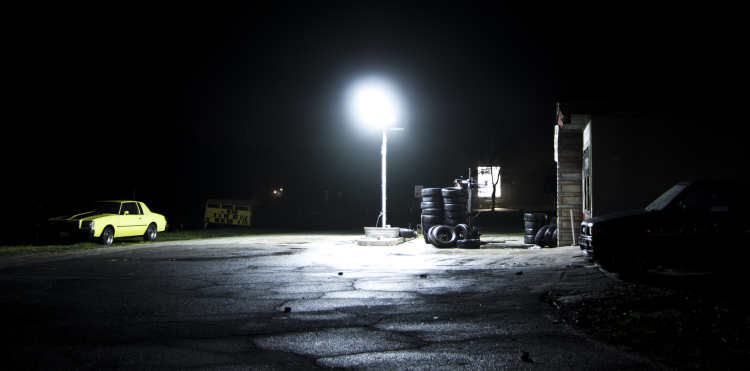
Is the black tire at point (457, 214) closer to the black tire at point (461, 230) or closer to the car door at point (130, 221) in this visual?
the black tire at point (461, 230)

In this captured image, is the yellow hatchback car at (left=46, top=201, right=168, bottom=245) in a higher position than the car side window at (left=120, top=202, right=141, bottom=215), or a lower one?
lower

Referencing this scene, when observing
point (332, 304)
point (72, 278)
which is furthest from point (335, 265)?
point (72, 278)

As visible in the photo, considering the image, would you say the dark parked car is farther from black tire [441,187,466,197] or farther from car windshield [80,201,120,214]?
car windshield [80,201,120,214]

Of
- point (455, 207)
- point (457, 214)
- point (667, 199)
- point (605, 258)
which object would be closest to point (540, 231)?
point (457, 214)

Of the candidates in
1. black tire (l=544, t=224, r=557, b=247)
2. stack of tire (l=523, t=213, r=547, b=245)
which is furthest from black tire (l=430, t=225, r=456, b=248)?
stack of tire (l=523, t=213, r=547, b=245)

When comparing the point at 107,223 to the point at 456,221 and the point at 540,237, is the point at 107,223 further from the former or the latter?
the point at 540,237

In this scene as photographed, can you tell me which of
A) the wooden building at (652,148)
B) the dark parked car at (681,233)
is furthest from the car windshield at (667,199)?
the wooden building at (652,148)

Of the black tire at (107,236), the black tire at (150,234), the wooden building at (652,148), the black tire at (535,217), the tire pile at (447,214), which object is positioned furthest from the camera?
the black tire at (150,234)

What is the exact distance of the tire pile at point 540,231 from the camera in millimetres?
15555

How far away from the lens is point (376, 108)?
716 inches

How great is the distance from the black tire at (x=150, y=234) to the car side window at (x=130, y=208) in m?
0.80

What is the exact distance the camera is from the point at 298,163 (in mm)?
75375

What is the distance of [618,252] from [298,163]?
226 ft

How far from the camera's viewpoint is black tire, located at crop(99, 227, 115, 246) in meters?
17.0
